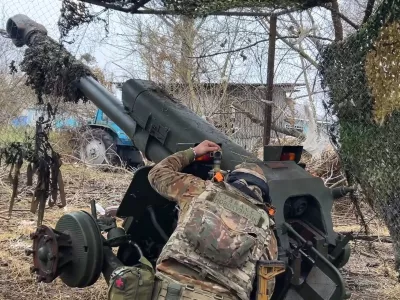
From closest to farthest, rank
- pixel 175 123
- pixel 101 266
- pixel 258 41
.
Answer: pixel 101 266
pixel 175 123
pixel 258 41

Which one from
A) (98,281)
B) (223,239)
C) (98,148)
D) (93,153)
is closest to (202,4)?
(223,239)

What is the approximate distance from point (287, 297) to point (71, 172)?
7272 mm

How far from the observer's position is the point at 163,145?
391cm

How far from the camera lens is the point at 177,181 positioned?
2928 millimetres

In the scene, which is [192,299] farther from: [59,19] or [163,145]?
[59,19]

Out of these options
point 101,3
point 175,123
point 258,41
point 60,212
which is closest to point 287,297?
point 175,123

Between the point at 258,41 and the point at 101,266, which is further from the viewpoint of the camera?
the point at 258,41

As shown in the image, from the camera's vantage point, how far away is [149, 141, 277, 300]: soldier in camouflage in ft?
8.40

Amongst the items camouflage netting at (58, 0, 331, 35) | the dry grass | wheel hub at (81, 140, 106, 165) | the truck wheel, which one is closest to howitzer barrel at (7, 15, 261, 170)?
camouflage netting at (58, 0, 331, 35)

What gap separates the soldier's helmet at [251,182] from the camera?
2.81m

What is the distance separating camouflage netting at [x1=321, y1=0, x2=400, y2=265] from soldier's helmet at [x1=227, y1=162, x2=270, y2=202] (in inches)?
33.5

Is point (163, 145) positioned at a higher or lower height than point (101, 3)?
lower

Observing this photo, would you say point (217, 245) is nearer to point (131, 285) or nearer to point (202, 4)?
point (131, 285)

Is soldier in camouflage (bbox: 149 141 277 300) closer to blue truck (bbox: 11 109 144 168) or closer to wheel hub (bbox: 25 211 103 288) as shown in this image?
wheel hub (bbox: 25 211 103 288)
